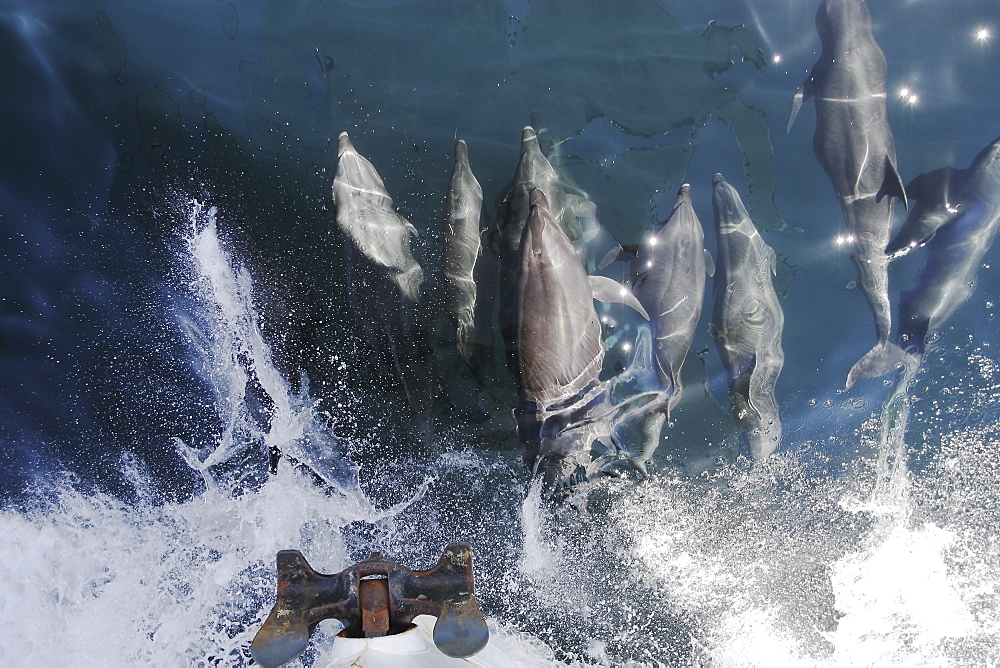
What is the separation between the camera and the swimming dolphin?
570 centimetres

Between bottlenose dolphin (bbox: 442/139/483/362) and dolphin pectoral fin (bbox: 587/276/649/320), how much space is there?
100cm

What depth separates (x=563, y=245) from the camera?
17.3 feet

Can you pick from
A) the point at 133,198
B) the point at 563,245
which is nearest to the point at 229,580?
the point at 133,198

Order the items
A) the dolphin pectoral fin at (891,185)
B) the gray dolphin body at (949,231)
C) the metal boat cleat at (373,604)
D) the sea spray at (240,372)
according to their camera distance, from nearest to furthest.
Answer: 1. the metal boat cleat at (373,604)
2. the dolphin pectoral fin at (891,185)
3. the gray dolphin body at (949,231)
4. the sea spray at (240,372)

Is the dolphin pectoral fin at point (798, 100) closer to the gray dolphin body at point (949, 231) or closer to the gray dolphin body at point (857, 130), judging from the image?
the gray dolphin body at point (857, 130)

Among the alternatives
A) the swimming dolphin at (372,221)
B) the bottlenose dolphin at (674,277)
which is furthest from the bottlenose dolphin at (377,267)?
the bottlenose dolphin at (674,277)

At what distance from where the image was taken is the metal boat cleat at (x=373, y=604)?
8.76ft

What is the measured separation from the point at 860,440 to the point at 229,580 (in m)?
5.66

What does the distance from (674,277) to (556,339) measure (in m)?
1.19

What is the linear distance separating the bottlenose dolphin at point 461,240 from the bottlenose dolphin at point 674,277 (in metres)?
1.36

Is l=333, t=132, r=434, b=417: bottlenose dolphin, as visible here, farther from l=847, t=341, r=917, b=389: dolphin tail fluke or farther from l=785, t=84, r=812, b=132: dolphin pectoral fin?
l=847, t=341, r=917, b=389: dolphin tail fluke

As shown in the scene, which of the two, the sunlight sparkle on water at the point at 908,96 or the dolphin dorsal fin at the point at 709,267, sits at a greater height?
the sunlight sparkle on water at the point at 908,96

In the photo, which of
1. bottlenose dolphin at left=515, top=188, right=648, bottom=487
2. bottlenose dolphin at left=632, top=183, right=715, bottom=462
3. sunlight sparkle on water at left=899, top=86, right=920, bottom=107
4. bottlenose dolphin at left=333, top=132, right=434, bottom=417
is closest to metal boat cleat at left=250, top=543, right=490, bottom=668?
bottlenose dolphin at left=515, top=188, right=648, bottom=487

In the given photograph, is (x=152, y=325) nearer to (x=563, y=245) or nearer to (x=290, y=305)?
(x=290, y=305)
